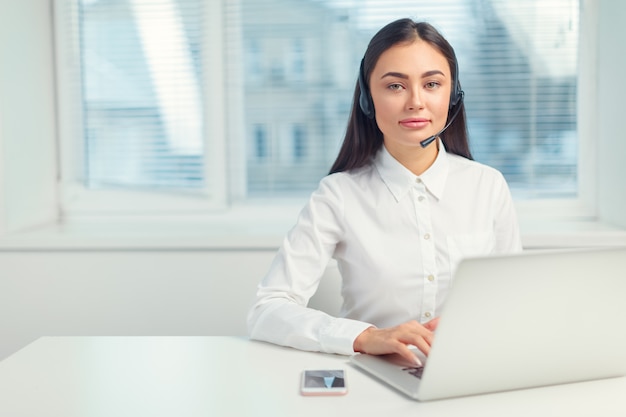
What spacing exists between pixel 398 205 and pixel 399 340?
0.51m

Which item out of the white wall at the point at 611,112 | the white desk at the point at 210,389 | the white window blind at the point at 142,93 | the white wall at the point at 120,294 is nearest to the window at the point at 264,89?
the white window blind at the point at 142,93

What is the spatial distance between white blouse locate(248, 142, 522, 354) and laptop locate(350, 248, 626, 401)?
0.54 m

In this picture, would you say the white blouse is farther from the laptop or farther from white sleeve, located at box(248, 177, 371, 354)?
the laptop

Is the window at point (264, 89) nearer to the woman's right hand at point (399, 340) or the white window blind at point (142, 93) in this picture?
the white window blind at point (142, 93)

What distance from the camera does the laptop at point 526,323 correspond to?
95 cm

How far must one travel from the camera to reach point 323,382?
44.4 inches

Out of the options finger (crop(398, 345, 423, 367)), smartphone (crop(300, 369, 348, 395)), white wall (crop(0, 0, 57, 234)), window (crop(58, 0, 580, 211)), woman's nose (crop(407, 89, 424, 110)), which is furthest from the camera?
window (crop(58, 0, 580, 211))

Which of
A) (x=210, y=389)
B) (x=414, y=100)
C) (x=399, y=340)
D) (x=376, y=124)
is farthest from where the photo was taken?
(x=376, y=124)

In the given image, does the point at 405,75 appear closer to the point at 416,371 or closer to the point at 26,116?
the point at 416,371

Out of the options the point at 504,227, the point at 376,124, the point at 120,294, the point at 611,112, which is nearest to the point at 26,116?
the point at 120,294

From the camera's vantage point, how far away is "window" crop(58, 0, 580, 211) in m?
2.59

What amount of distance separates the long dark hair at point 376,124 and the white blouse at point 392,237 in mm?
43

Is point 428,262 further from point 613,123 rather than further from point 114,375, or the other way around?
point 613,123

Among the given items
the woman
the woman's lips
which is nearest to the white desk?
the woman
